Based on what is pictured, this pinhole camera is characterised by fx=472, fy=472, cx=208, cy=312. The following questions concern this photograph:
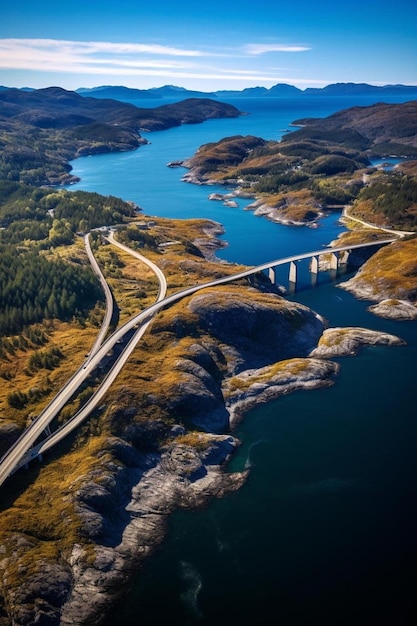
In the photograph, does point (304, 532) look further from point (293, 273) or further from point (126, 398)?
point (293, 273)

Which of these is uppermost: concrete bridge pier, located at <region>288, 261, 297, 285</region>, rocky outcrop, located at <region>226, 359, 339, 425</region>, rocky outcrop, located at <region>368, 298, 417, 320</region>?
concrete bridge pier, located at <region>288, 261, 297, 285</region>

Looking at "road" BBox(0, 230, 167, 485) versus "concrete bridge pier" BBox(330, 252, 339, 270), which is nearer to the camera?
"road" BBox(0, 230, 167, 485)

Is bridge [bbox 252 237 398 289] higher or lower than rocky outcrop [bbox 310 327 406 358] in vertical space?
higher

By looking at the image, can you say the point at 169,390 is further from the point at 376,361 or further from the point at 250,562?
the point at 376,361

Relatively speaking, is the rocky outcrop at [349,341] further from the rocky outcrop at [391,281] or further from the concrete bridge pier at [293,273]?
the concrete bridge pier at [293,273]

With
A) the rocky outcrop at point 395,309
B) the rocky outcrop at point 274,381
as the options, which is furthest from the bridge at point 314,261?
the rocky outcrop at point 274,381

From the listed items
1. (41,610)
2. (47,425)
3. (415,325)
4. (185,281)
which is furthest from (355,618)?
(185,281)

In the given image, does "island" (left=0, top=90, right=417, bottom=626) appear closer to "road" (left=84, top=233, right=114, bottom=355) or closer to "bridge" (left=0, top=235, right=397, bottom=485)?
"bridge" (left=0, top=235, right=397, bottom=485)

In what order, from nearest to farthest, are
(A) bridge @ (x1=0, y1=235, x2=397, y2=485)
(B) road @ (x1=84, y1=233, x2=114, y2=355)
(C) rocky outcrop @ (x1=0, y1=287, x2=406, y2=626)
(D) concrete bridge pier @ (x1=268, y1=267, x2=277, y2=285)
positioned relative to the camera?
(C) rocky outcrop @ (x1=0, y1=287, x2=406, y2=626) < (A) bridge @ (x1=0, y1=235, x2=397, y2=485) < (B) road @ (x1=84, y1=233, x2=114, y2=355) < (D) concrete bridge pier @ (x1=268, y1=267, x2=277, y2=285)

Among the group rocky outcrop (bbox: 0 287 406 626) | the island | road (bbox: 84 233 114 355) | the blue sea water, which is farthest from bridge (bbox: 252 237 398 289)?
the blue sea water

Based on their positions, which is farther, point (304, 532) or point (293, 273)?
point (293, 273)

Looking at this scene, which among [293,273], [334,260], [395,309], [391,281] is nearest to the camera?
[395,309]

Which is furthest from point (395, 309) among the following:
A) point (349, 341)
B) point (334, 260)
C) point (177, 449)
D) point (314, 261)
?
point (177, 449)
